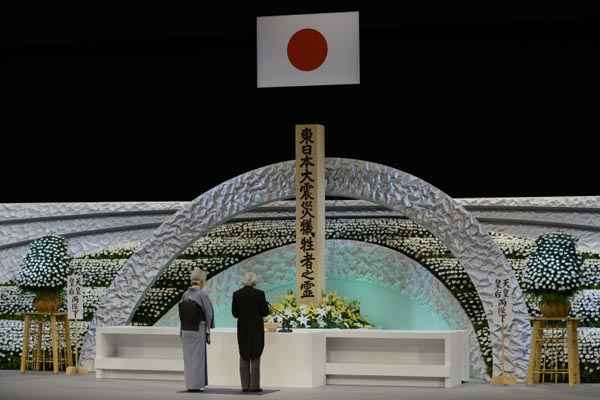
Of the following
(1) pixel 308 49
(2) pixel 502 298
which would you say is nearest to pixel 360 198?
(1) pixel 308 49

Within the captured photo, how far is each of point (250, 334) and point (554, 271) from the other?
3248mm

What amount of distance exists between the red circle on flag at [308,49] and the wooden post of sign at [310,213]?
2.28ft

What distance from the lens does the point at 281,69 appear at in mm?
12047

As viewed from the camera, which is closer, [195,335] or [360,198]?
[195,335]

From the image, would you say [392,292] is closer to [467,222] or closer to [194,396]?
[467,222]

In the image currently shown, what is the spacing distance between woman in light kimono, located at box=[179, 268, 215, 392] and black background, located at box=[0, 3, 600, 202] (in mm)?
3235

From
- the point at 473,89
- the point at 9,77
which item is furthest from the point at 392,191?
the point at 9,77

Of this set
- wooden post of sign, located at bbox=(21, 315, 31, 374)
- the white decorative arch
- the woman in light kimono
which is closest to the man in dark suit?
the woman in light kimono

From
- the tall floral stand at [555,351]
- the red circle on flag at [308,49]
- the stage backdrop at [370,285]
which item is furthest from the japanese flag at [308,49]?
the tall floral stand at [555,351]

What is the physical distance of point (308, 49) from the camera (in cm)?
1195

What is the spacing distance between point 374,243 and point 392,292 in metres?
0.67

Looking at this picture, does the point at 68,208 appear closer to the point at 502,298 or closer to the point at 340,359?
the point at 340,359

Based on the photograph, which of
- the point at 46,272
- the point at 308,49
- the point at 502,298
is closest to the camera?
the point at 502,298

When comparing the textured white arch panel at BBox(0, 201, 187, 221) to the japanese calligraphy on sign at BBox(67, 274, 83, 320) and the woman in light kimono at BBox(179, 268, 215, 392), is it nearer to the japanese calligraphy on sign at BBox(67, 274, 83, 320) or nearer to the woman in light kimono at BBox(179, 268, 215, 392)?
the japanese calligraphy on sign at BBox(67, 274, 83, 320)
